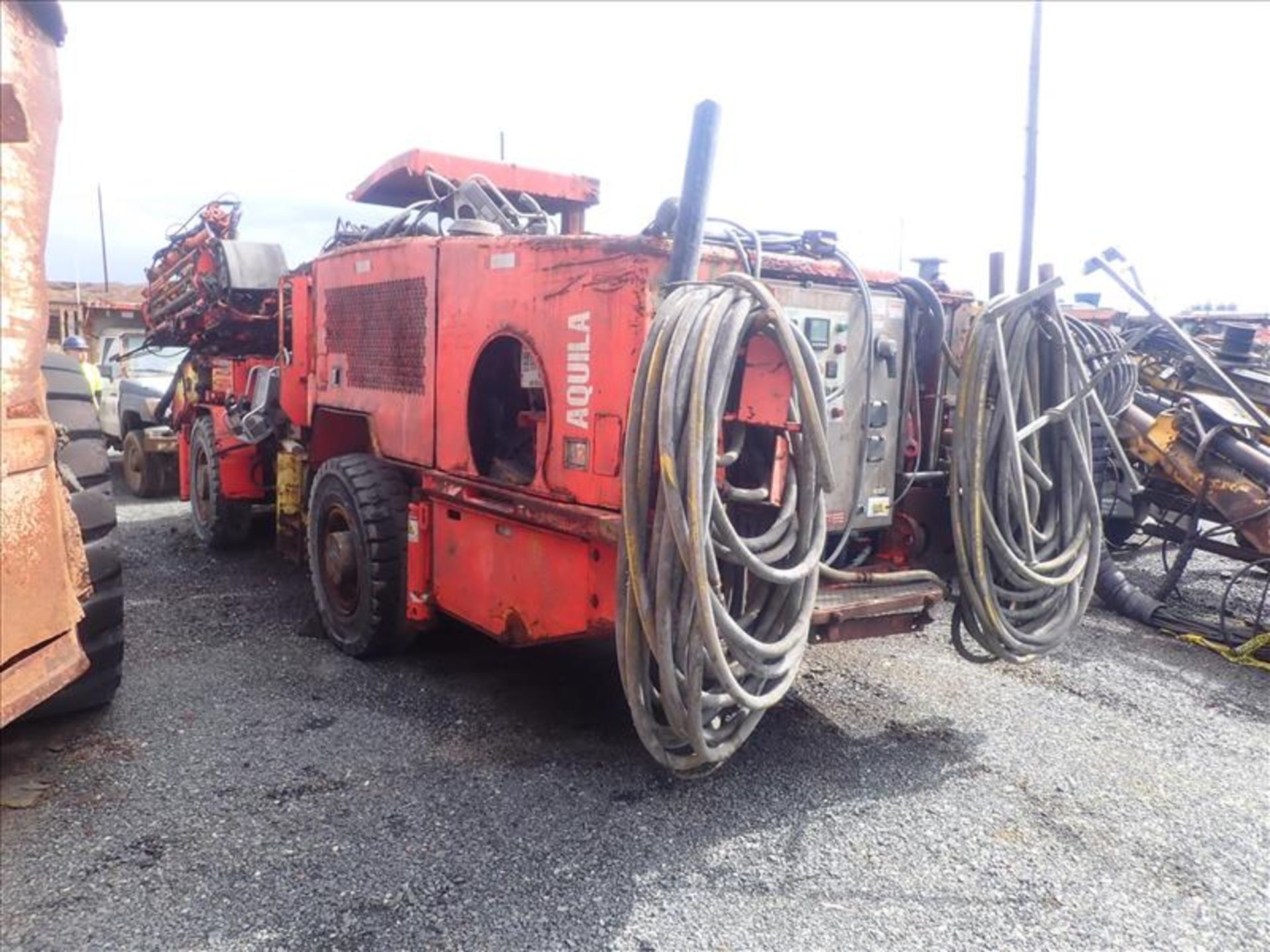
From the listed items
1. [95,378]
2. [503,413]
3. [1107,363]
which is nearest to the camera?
[1107,363]

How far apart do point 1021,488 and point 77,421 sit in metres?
3.73

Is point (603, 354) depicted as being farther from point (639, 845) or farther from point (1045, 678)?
point (1045, 678)

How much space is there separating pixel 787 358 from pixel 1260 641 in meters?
4.04

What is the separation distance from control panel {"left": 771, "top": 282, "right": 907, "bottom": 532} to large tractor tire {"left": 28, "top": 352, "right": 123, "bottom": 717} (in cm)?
272

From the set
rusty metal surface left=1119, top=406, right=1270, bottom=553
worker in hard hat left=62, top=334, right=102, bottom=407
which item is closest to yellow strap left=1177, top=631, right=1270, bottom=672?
rusty metal surface left=1119, top=406, right=1270, bottom=553

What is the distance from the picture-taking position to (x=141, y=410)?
989 centimetres

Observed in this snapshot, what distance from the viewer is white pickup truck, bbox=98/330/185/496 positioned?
961 centimetres

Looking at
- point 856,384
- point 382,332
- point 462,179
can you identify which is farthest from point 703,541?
point 462,179

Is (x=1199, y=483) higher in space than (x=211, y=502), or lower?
higher

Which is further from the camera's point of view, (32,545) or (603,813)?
(603,813)

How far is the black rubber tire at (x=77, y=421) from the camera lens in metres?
3.59

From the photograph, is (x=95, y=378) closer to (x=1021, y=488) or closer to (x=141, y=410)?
(x=141, y=410)

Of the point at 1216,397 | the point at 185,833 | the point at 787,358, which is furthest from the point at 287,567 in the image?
the point at 1216,397

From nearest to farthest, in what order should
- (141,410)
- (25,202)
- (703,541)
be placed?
(25,202)
(703,541)
(141,410)
